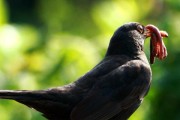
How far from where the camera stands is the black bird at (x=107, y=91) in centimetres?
603

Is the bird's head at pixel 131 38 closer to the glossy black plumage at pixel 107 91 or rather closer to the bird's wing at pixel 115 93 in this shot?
the glossy black plumage at pixel 107 91

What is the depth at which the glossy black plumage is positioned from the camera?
603cm

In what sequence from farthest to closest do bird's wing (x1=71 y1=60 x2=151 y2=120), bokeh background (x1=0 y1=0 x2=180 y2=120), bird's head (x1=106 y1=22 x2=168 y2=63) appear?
bokeh background (x1=0 y1=0 x2=180 y2=120) → bird's head (x1=106 y1=22 x2=168 y2=63) → bird's wing (x1=71 y1=60 x2=151 y2=120)

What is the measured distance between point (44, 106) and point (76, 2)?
10.5 meters

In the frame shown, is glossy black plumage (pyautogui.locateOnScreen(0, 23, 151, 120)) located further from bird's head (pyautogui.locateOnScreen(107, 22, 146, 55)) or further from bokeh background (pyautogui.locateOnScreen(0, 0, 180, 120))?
bokeh background (pyautogui.locateOnScreen(0, 0, 180, 120))

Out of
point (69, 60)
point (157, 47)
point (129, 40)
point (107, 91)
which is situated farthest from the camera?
point (69, 60)

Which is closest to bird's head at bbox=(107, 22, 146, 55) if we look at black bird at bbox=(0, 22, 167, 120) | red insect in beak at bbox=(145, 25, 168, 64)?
black bird at bbox=(0, 22, 167, 120)

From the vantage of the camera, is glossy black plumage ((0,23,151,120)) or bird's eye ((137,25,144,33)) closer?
glossy black plumage ((0,23,151,120))

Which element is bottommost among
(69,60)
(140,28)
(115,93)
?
(69,60)

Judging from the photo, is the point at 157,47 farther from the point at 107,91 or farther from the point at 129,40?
the point at 107,91

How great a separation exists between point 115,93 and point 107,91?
0.23ft

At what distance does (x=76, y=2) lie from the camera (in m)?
16.5

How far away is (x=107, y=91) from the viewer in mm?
6191

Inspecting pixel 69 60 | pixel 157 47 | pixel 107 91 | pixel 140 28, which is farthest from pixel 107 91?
pixel 69 60
